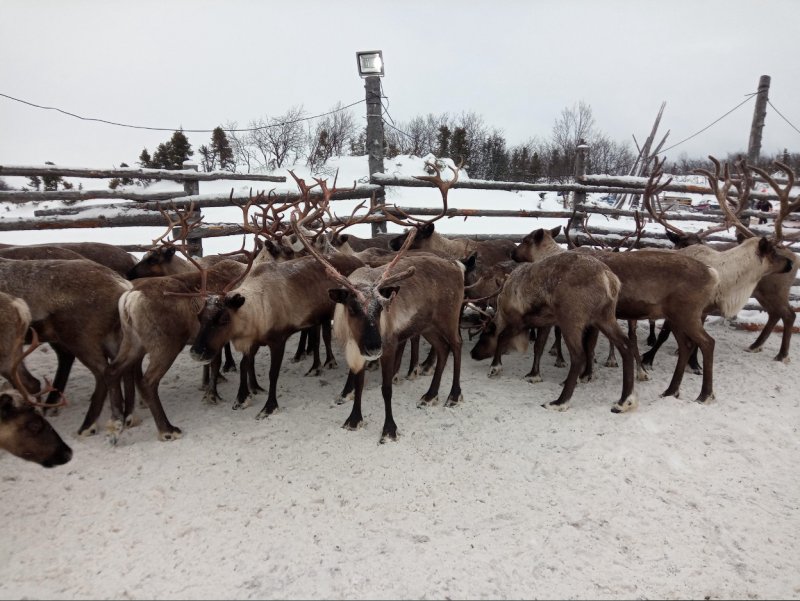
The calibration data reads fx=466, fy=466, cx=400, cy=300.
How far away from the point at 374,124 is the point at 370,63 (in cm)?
89

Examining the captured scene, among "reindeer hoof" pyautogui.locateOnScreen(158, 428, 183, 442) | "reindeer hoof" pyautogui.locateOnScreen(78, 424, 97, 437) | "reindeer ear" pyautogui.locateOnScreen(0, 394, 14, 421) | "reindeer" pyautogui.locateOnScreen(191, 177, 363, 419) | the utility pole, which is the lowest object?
"reindeer hoof" pyautogui.locateOnScreen(158, 428, 183, 442)

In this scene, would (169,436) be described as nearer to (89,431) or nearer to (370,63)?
(89,431)

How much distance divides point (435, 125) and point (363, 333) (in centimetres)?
3533

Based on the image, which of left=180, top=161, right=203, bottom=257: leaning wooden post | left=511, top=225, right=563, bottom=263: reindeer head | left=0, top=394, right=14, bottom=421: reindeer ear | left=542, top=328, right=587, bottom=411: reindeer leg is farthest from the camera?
left=180, top=161, right=203, bottom=257: leaning wooden post

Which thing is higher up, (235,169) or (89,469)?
(235,169)

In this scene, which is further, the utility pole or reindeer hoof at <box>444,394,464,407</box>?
the utility pole

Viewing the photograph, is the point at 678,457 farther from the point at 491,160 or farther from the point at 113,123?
the point at 491,160

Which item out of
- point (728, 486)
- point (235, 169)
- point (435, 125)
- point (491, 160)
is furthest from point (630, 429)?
point (435, 125)

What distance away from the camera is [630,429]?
364 centimetres

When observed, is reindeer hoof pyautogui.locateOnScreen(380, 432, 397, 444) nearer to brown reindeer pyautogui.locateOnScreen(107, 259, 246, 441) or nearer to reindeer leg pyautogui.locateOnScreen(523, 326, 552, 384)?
brown reindeer pyautogui.locateOnScreen(107, 259, 246, 441)

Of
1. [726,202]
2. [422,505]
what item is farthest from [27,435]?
[726,202]

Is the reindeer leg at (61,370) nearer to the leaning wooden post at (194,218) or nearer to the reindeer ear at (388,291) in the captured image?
the leaning wooden post at (194,218)

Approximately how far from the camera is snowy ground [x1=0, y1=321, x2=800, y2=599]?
7.45 ft

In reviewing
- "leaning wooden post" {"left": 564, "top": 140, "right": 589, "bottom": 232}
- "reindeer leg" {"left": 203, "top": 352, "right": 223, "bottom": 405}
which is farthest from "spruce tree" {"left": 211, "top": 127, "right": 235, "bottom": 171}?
"reindeer leg" {"left": 203, "top": 352, "right": 223, "bottom": 405}
